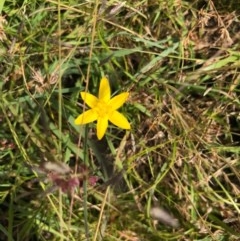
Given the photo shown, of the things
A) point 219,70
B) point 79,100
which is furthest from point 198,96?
point 79,100

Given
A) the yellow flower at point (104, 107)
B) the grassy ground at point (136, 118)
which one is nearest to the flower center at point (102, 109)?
the yellow flower at point (104, 107)

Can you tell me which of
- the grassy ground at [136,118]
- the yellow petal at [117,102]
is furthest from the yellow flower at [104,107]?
the grassy ground at [136,118]

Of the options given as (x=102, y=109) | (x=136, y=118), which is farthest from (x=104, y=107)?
(x=136, y=118)

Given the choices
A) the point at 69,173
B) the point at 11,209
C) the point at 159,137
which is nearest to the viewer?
the point at 69,173

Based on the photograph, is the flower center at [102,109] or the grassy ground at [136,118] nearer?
the flower center at [102,109]

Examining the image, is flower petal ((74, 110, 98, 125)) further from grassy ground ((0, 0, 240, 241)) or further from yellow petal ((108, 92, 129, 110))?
grassy ground ((0, 0, 240, 241))

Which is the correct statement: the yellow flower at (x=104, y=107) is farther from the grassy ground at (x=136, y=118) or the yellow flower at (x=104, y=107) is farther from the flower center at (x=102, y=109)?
the grassy ground at (x=136, y=118)

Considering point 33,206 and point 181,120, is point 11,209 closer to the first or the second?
point 33,206

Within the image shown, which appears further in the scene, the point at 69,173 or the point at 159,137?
the point at 159,137
